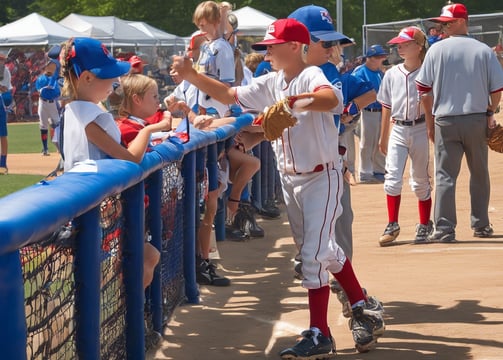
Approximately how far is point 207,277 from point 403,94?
3.33 meters

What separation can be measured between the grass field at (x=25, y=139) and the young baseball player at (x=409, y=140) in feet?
49.0

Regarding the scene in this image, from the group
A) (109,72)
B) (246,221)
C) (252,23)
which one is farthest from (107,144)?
(252,23)

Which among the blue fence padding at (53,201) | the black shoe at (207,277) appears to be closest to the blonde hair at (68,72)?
the blue fence padding at (53,201)

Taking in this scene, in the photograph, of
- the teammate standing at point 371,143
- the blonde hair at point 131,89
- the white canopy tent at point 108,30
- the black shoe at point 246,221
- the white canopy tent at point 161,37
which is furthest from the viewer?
the white canopy tent at point 161,37

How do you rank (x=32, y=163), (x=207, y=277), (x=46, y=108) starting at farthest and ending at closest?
(x=46, y=108) → (x=32, y=163) → (x=207, y=277)

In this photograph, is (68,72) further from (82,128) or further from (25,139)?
(25,139)

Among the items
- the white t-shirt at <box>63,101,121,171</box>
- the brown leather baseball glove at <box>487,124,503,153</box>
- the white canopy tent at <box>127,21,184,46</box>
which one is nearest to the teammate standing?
the brown leather baseball glove at <box>487,124,503,153</box>

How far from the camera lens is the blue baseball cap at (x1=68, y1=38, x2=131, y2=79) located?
5.10 m

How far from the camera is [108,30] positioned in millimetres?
42188

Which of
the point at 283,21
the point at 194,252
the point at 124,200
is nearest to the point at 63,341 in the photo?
the point at 124,200

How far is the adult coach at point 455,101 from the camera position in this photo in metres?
9.56

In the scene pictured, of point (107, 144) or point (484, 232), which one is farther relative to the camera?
point (484, 232)

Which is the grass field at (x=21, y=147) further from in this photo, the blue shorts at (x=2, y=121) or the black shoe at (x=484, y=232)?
the black shoe at (x=484, y=232)

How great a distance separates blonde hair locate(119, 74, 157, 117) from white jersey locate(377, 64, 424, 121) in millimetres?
4449
